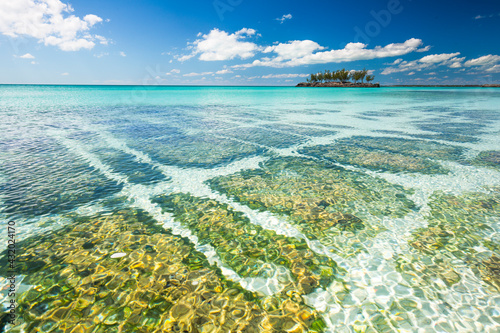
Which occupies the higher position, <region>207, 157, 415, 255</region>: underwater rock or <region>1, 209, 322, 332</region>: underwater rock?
<region>1, 209, 322, 332</region>: underwater rock

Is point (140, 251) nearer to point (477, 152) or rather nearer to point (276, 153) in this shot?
point (276, 153)

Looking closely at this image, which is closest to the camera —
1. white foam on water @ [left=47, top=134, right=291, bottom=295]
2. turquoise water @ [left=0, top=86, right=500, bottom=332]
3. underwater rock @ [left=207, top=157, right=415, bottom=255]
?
turquoise water @ [left=0, top=86, right=500, bottom=332]

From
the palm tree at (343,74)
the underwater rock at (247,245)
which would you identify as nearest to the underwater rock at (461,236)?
the underwater rock at (247,245)

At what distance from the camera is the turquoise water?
3806 mm

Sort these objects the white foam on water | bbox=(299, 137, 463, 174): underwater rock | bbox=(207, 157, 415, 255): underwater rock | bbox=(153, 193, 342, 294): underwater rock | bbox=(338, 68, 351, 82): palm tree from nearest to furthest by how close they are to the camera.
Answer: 1. the white foam on water
2. bbox=(153, 193, 342, 294): underwater rock
3. bbox=(207, 157, 415, 255): underwater rock
4. bbox=(299, 137, 463, 174): underwater rock
5. bbox=(338, 68, 351, 82): palm tree

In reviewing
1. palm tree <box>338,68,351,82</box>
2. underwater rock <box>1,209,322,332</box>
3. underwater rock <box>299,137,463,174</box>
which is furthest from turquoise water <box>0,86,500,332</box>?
palm tree <box>338,68,351,82</box>

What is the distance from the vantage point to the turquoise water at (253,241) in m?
3.81

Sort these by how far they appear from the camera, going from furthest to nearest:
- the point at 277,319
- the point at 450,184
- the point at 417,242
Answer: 1. the point at 450,184
2. the point at 417,242
3. the point at 277,319

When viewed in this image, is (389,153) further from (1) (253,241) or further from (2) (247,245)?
(2) (247,245)

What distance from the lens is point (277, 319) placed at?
3693mm

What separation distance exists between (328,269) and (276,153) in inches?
317

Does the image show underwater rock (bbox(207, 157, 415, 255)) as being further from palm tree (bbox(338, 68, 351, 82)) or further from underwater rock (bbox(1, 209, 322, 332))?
palm tree (bbox(338, 68, 351, 82))

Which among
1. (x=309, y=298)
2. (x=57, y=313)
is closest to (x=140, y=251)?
(x=57, y=313)

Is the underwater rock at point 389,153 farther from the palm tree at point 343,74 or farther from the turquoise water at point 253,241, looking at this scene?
the palm tree at point 343,74
